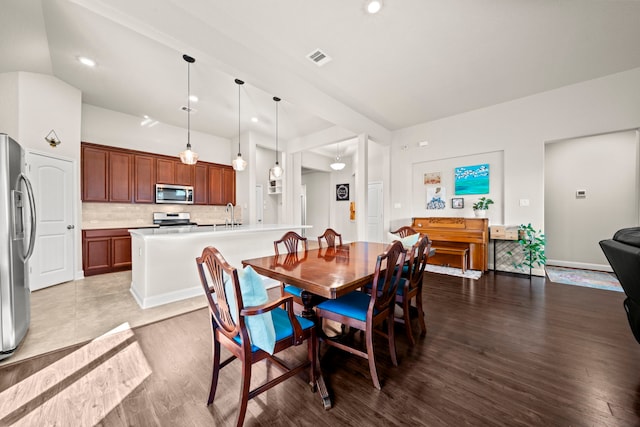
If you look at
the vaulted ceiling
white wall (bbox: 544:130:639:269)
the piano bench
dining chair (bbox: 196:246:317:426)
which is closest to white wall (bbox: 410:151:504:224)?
the piano bench

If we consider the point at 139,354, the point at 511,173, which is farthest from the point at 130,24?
the point at 511,173

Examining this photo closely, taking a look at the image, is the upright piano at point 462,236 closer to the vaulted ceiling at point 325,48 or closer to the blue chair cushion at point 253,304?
the vaulted ceiling at point 325,48

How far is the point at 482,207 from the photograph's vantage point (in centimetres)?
457

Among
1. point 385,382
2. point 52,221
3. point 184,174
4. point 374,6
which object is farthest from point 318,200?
point 385,382

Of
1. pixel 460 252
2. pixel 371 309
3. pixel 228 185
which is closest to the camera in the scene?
pixel 371 309

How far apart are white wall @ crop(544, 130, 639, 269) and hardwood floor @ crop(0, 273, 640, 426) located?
2.95 metres

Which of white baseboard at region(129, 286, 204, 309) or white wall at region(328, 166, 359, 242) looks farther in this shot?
white wall at region(328, 166, 359, 242)

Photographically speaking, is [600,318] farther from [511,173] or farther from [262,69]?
[262,69]

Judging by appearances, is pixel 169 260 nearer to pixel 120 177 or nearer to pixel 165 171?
pixel 120 177

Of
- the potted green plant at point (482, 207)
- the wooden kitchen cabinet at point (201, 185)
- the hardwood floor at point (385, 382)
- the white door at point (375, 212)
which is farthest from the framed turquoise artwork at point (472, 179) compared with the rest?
the wooden kitchen cabinet at point (201, 185)

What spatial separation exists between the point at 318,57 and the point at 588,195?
18.1 feet

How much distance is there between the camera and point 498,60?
3.22 meters

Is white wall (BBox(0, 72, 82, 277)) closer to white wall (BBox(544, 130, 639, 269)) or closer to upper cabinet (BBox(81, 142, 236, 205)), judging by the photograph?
upper cabinet (BBox(81, 142, 236, 205))

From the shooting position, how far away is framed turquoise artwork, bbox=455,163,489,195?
4.70m
